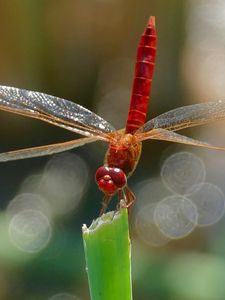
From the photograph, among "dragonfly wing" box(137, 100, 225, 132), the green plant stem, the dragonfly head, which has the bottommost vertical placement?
the green plant stem

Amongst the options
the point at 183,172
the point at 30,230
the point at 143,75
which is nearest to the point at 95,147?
the point at 183,172

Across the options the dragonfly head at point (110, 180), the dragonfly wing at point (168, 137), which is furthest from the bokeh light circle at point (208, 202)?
the dragonfly head at point (110, 180)

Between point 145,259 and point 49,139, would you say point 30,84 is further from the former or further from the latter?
point 145,259

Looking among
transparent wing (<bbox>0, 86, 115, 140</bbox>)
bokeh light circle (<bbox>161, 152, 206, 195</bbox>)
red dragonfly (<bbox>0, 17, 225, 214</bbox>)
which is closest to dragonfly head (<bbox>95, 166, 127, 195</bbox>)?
red dragonfly (<bbox>0, 17, 225, 214</bbox>)

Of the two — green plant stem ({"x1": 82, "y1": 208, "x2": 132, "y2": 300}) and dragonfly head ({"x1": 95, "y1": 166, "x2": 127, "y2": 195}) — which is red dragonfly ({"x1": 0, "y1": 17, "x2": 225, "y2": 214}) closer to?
dragonfly head ({"x1": 95, "y1": 166, "x2": 127, "y2": 195})

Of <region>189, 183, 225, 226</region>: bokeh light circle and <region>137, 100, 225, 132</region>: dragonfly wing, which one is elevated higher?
<region>137, 100, 225, 132</region>: dragonfly wing

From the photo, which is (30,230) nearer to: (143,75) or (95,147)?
(95,147)

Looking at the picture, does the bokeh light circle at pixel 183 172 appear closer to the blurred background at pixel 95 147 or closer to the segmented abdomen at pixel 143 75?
the blurred background at pixel 95 147
